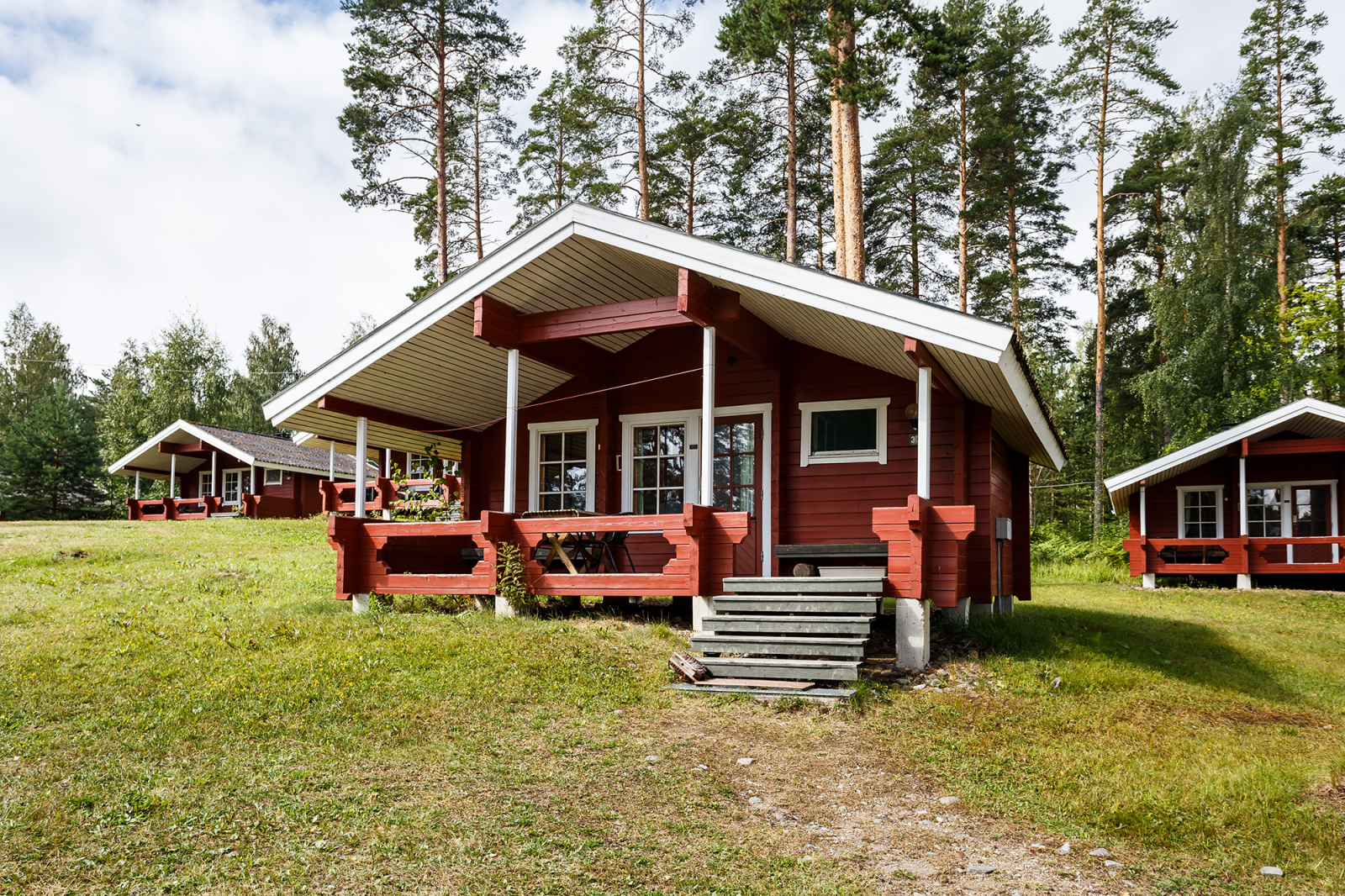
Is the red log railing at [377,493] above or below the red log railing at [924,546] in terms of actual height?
above

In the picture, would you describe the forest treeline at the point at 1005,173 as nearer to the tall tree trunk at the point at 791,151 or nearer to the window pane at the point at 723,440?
the tall tree trunk at the point at 791,151

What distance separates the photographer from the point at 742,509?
1050 cm

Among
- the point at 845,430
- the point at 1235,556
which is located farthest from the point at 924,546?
the point at 1235,556

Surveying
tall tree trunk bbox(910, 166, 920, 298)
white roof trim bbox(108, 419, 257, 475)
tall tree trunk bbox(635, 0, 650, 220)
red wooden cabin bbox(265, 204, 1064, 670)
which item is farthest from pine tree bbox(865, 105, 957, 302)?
white roof trim bbox(108, 419, 257, 475)

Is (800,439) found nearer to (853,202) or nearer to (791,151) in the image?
(853,202)

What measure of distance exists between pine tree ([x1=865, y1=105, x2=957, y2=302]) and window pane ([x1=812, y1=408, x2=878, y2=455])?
14660mm

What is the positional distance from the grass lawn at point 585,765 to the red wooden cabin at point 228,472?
64.4ft

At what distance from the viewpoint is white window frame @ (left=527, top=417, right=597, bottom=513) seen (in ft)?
37.1

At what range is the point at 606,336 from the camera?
1073 cm

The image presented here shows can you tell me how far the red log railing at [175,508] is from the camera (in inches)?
1071

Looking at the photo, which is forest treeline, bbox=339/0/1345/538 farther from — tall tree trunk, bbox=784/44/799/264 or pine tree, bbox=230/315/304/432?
pine tree, bbox=230/315/304/432

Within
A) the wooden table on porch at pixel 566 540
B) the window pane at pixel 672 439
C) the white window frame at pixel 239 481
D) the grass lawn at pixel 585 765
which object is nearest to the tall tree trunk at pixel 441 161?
the window pane at pixel 672 439

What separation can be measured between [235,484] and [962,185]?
24.1m

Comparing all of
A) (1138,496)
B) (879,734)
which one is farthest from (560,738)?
(1138,496)
